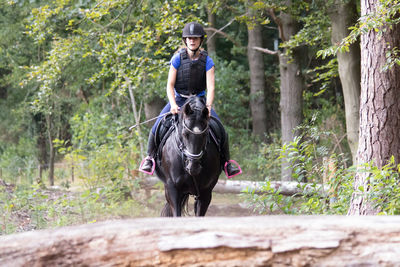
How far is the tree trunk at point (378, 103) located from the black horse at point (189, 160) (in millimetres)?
1905

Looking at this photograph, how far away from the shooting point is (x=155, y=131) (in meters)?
7.61

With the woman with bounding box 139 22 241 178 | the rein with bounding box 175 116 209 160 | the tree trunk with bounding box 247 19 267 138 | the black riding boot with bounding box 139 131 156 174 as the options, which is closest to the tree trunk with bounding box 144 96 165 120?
the tree trunk with bounding box 247 19 267 138

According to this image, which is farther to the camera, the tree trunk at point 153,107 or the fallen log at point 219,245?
the tree trunk at point 153,107

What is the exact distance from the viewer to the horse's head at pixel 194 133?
257 inches

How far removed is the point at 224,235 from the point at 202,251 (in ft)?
0.50

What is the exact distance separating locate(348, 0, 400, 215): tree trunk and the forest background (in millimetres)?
62

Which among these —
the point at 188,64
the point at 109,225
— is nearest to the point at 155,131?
the point at 188,64

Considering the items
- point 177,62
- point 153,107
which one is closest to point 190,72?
point 177,62

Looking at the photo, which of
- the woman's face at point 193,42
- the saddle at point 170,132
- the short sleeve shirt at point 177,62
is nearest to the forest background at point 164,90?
the saddle at point 170,132

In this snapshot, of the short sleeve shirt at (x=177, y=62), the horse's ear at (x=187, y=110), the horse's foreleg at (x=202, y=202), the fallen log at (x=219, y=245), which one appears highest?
the short sleeve shirt at (x=177, y=62)

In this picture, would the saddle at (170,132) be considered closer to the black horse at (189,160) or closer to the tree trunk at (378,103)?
the black horse at (189,160)

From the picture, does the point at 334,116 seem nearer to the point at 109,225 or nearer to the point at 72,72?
Answer: the point at 72,72

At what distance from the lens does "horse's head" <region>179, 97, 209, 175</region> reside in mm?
6527

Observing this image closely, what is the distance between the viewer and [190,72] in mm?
7238
